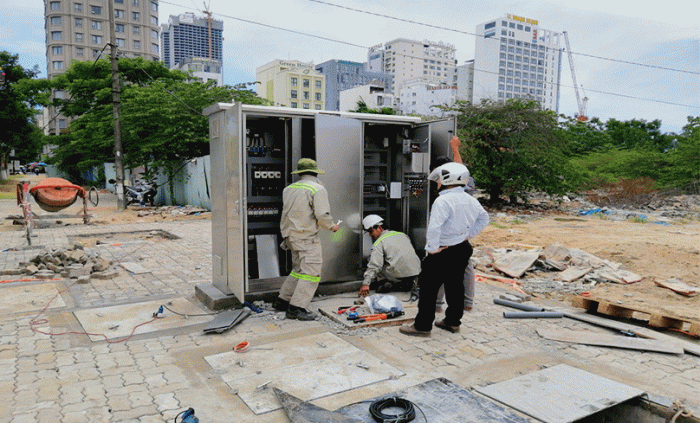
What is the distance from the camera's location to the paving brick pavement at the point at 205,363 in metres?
3.56

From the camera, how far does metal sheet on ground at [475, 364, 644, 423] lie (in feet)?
11.4

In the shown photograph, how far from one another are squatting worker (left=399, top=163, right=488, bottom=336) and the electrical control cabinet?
67.9 inches

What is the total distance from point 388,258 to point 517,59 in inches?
5770

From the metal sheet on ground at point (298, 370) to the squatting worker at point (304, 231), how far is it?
2.34 feet

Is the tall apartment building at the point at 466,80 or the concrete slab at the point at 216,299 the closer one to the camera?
the concrete slab at the point at 216,299

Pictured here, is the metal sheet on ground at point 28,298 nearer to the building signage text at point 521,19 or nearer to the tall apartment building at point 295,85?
the tall apartment building at point 295,85

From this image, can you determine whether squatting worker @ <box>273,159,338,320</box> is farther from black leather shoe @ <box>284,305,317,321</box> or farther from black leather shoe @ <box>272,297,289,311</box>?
black leather shoe @ <box>272,297,289,311</box>

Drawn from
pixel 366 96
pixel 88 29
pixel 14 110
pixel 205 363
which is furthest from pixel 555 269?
pixel 88 29

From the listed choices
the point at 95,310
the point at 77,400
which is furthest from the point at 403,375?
the point at 95,310

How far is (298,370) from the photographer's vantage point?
13.7 ft

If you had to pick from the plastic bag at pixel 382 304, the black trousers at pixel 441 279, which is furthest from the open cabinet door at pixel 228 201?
the black trousers at pixel 441 279

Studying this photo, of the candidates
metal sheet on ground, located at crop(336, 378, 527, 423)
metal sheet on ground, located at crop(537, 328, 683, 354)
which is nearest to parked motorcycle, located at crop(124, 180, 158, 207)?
metal sheet on ground, located at crop(537, 328, 683, 354)

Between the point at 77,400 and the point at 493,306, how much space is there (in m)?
4.82

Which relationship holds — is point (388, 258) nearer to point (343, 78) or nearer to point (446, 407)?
point (446, 407)
